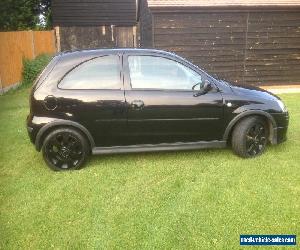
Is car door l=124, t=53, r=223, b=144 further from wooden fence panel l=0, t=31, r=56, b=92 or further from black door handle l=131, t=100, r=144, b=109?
wooden fence panel l=0, t=31, r=56, b=92

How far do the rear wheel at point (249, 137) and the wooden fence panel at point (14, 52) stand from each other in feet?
28.4

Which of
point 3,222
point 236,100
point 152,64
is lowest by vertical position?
point 3,222

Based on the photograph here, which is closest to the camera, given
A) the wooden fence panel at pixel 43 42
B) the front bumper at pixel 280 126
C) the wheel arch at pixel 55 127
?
the wheel arch at pixel 55 127

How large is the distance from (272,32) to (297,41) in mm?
992

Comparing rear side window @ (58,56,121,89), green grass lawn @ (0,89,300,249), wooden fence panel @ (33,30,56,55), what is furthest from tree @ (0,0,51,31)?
rear side window @ (58,56,121,89)

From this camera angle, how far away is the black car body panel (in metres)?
5.02

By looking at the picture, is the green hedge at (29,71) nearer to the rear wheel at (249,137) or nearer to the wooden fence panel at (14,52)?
the wooden fence panel at (14,52)

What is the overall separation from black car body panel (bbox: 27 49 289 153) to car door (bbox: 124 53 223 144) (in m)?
0.01

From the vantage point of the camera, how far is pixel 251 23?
11898 millimetres

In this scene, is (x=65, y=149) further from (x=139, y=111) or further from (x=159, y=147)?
(x=159, y=147)

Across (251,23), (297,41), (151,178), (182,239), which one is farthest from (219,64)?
(182,239)

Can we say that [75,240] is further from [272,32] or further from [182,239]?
[272,32]

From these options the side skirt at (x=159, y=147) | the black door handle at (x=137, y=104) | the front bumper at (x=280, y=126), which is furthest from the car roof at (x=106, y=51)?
the front bumper at (x=280, y=126)

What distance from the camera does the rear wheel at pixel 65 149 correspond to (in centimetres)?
509
